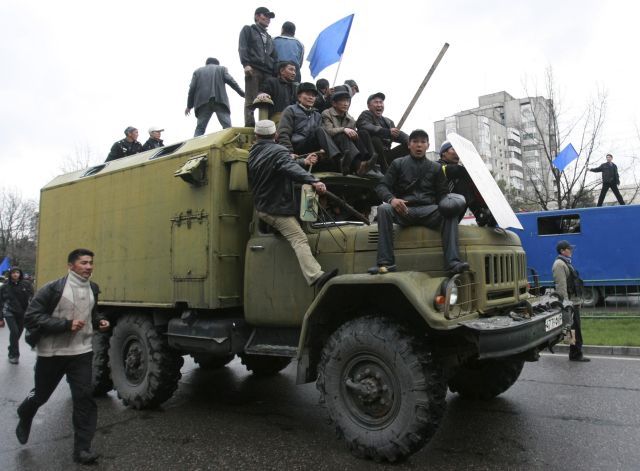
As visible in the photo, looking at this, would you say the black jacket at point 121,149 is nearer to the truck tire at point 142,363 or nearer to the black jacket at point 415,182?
the truck tire at point 142,363

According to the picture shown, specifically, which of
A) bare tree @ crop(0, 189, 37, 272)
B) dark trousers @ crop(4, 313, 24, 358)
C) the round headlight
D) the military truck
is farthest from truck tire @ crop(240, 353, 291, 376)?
bare tree @ crop(0, 189, 37, 272)

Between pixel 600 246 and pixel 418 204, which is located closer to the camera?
pixel 418 204

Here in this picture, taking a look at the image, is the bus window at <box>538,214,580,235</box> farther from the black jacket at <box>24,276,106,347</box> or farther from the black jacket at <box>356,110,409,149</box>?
the black jacket at <box>24,276,106,347</box>

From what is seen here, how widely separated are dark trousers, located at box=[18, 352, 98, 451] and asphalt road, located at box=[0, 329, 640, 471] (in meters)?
0.26

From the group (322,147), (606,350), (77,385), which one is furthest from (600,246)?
(77,385)

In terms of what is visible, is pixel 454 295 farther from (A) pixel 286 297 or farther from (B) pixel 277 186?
(B) pixel 277 186

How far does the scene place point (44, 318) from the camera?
440 centimetres

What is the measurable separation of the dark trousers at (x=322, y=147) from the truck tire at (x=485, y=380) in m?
2.62

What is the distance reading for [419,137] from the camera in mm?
4914

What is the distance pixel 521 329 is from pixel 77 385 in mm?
3636

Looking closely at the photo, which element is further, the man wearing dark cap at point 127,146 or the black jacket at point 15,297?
the black jacket at point 15,297

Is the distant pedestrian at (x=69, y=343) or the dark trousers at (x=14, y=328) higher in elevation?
the distant pedestrian at (x=69, y=343)

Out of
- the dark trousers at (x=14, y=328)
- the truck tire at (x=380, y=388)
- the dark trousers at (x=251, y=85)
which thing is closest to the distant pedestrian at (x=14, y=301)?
the dark trousers at (x=14, y=328)

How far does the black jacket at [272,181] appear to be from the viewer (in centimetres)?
507
